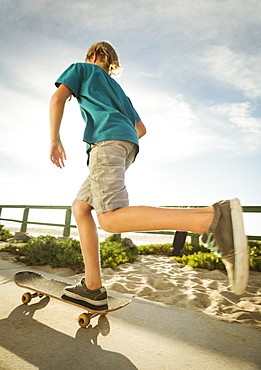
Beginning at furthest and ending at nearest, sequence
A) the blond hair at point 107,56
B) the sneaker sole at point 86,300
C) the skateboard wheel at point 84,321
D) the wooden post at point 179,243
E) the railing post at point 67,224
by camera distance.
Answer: the railing post at point 67,224 < the wooden post at point 179,243 < the blond hair at point 107,56 < the sneaker sole at point 86,300 < the skateboard wheel at point 84,321

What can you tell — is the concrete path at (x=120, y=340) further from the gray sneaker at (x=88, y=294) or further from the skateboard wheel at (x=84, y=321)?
the gray sneaker at (x=88, y=294)

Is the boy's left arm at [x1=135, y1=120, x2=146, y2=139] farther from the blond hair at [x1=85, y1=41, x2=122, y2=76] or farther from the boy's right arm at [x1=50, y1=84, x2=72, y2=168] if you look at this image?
the boy's right arm at [x1=50, y1=84, x2=72, y2=168]

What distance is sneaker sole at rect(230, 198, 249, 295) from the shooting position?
1279 millimetres

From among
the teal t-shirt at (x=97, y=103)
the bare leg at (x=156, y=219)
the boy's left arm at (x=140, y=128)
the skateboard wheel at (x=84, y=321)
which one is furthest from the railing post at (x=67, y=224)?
the bare leg at (x=156, y=219)

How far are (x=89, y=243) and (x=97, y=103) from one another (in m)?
1.07

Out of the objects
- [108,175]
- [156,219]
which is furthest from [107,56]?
[156,219]

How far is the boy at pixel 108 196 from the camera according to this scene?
4.34ft

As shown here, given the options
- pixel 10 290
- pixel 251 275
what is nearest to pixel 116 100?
pixel 10 290

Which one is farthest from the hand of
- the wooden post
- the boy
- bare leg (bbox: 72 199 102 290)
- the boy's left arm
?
the wooden post

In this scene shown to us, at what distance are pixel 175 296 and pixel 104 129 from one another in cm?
211

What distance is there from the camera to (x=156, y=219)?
1423 millimetres

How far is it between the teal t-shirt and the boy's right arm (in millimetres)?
124

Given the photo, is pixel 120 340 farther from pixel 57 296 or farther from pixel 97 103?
pixel 97 103

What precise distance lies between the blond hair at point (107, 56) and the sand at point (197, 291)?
2.36m
